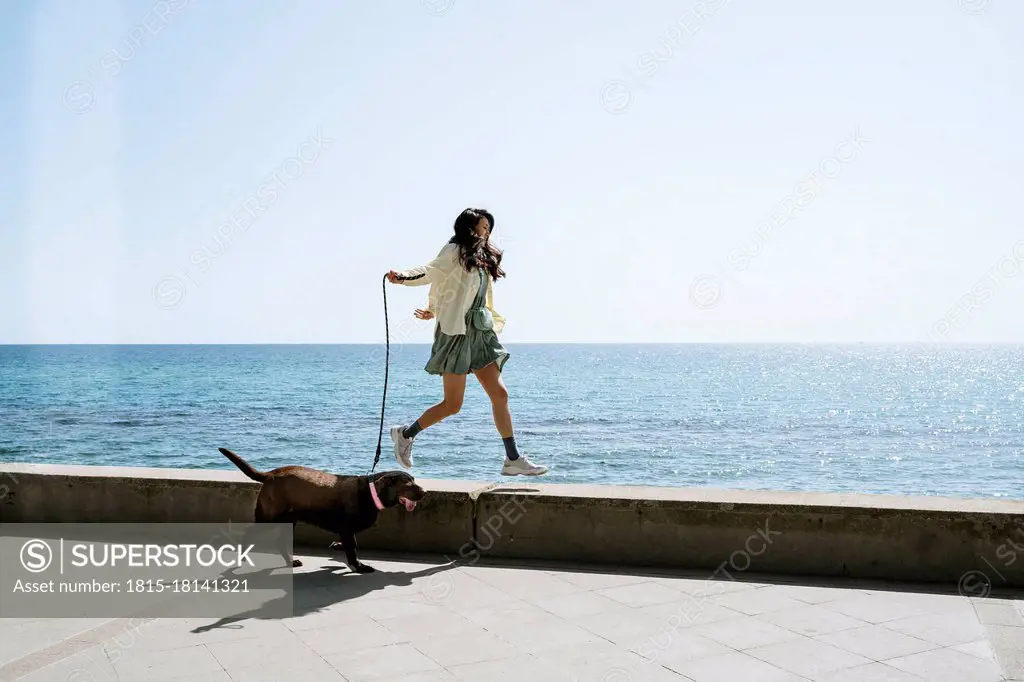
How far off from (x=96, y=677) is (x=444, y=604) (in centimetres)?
172

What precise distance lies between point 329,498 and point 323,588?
19.5 inches

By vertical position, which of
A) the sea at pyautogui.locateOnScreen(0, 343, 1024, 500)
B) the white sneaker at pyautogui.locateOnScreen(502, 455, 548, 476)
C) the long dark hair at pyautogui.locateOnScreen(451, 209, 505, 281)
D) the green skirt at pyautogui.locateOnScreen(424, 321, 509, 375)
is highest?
the long dark hair at pyautogui.locateOnScreen(451, 209, 505, 281)

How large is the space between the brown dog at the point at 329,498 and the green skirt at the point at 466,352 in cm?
88

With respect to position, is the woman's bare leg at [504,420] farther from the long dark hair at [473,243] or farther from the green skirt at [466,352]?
the long dark hair at [473,243]

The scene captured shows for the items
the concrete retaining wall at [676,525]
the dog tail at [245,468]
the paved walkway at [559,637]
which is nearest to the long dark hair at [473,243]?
the concrete retaining wall at [676,525]

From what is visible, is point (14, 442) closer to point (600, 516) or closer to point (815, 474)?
point (815, 474)

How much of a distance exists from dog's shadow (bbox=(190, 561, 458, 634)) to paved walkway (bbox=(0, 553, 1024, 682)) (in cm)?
2

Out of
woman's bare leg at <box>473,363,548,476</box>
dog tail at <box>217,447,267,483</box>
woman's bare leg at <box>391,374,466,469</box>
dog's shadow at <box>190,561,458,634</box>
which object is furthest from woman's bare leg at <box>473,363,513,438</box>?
dog tail at <box>217,447,267,483</box>

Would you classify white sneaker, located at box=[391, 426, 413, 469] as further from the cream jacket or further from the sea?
the sea

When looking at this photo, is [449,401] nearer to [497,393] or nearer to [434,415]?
[434,415]

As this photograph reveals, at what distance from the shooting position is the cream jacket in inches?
239

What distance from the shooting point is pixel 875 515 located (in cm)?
541

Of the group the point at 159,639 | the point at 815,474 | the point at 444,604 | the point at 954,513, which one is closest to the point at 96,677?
the point at 159,639

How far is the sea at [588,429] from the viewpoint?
33.2m
